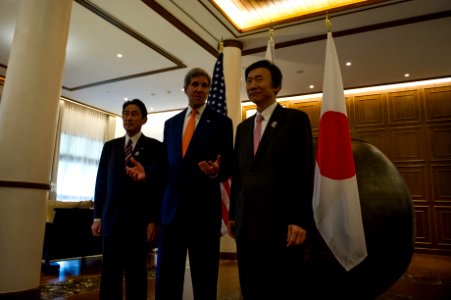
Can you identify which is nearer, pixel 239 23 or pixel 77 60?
pixel 239 23

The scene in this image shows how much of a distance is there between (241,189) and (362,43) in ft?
18.3

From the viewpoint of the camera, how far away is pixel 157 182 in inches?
71.3

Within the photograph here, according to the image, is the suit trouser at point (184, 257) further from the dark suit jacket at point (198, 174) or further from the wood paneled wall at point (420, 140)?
the wood paneled wall at point (420, 140)

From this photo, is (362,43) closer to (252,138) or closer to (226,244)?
(226,244)

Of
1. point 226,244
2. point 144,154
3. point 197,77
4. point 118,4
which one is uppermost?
point 118,4

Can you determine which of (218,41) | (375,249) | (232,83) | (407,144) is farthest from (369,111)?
(375,249)

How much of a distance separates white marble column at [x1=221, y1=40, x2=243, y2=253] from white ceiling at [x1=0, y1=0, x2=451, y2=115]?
20cm

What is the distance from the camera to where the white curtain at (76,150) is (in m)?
9.88

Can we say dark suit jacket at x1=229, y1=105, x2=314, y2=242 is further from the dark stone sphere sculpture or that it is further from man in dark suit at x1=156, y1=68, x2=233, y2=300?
the dark stone sphere sculpture

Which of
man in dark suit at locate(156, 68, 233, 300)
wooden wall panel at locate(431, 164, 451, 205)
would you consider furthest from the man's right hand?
wooden wall panel at locate(431, 164, 451, 205)

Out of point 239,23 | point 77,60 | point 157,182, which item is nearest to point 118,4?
point 239,23

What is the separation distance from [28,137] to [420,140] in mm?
8133

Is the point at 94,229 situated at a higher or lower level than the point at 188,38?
lower

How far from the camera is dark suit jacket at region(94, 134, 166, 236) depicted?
6.03ft
